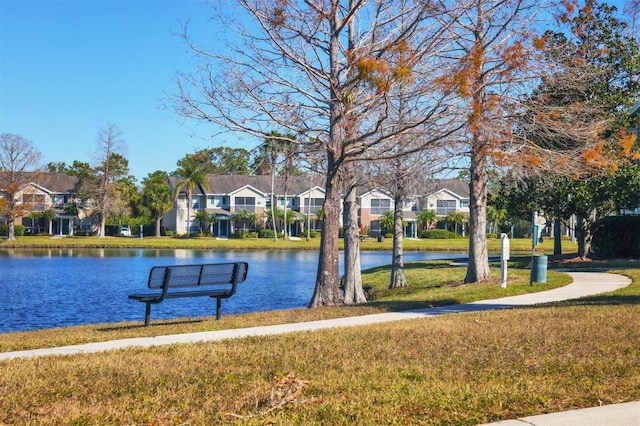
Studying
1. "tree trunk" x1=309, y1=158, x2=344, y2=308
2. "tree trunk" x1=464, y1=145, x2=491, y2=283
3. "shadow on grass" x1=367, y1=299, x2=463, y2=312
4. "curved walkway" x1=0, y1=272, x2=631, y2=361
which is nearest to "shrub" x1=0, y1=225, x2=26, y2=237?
"tree trunk" x1=464, y1=145, x2=491, y2=283

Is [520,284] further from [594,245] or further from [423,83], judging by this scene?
[594,245]

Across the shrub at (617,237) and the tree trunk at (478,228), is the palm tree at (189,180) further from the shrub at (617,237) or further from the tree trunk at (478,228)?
the tree trunk at (478,228)

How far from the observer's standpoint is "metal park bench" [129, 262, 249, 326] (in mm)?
14180

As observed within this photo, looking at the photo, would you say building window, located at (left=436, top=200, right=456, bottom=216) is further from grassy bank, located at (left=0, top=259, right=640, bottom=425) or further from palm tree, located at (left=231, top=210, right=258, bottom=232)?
grassy bank, located at (left=0, top=259, right=640, bottom=425)

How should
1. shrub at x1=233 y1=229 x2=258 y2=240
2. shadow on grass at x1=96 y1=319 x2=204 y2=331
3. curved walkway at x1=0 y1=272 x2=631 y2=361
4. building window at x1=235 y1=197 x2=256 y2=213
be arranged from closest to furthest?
1. curved walkway at x1=0 y1=272 x2=631 y2=361
2. shadow on grass at x1=96 y1=319 x2=204 y2=331
3. shrub at x1=233 y1=229 x2=258 y2=240
4. building window at x1=235 y1=197 x2=256 y2=213

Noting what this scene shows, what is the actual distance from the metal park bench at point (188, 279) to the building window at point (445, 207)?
278 feet

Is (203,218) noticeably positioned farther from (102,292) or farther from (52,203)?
(102,292)

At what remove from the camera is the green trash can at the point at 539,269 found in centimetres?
2125

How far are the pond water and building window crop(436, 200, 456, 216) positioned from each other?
51.8 metres

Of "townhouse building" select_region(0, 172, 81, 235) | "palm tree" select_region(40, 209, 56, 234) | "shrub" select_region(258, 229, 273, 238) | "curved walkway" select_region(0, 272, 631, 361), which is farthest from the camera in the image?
"townhouse building" select_region(0, 172, 81, 235)

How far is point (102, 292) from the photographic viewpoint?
28922mm

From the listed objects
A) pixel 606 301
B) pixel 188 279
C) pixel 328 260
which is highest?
pixel 328 260

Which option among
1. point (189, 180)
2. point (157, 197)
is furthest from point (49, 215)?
point (189, 180)

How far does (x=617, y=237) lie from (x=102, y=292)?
2210cm
